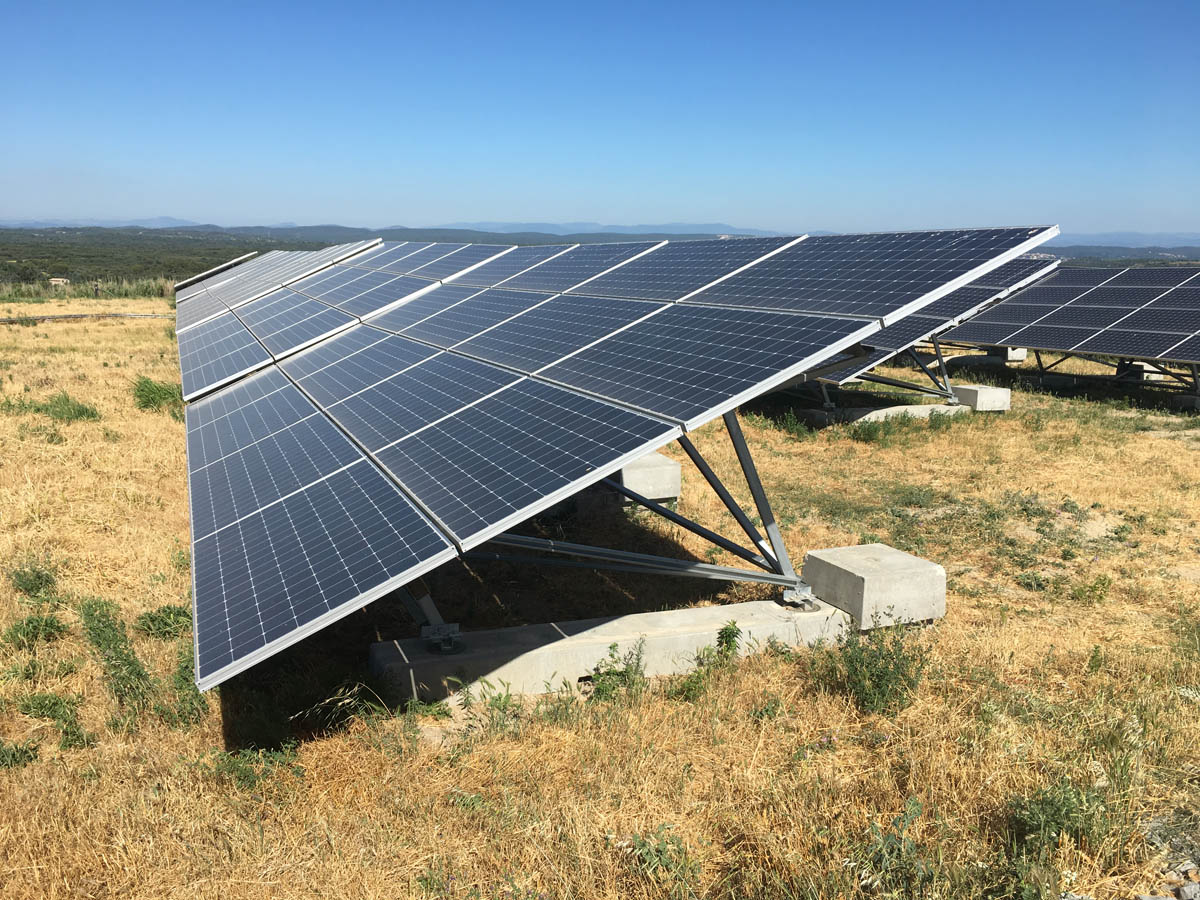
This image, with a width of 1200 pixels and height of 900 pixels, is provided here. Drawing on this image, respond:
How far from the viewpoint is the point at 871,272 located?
8992 millimetres

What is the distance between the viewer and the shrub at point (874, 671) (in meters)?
6.61

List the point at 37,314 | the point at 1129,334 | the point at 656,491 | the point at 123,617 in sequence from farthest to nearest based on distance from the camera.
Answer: the point at 37,314
the point at 1129,334
the point at 656,491
the point at 123,617

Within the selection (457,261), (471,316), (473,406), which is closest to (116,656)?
(473,406)

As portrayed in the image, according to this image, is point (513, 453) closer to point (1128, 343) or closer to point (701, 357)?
point (701, 357)

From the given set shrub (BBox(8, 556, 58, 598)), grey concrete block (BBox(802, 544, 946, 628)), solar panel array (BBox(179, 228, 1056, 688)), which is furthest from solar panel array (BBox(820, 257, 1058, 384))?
shrub (BBox(8, 556, 58, 598))

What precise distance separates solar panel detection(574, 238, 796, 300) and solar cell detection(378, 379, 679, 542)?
372 centimetres

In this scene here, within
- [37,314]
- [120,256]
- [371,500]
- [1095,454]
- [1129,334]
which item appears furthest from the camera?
[120,256]

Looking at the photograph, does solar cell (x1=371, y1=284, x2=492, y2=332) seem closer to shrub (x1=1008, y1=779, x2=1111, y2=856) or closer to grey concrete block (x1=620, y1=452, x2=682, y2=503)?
grey concrete block (x1=620, y1=452, x2=682, y2=503)

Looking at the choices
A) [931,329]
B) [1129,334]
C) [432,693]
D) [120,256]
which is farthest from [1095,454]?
[120,256]

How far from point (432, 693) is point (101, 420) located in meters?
14.4

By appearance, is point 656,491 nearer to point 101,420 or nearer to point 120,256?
point 101,420

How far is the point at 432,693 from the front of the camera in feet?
22.8

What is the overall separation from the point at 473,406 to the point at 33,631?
4.70m

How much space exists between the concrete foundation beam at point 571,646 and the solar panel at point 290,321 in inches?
331
